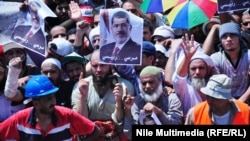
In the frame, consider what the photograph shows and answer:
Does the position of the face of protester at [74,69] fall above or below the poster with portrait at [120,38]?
below

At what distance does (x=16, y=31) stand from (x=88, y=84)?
1326 mm

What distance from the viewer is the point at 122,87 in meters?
7.78

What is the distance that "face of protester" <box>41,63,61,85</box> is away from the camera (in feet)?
27.4

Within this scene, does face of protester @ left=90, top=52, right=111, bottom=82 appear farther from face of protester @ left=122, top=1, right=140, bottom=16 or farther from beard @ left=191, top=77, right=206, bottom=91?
face of protester @ left=122, top=1, right=140, bottom=16

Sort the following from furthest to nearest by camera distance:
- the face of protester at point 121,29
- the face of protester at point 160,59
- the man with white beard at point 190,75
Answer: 1. the face of protester at point 160,59
2. the face of protester at point 121,29
3. the man with white beard at point 190,75

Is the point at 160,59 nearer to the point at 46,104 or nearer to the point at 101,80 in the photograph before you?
the point at 101,80

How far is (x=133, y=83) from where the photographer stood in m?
8.20

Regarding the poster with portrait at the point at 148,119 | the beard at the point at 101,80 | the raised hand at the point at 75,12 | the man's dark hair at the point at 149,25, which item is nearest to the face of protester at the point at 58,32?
the raised hand at the point at 75,12

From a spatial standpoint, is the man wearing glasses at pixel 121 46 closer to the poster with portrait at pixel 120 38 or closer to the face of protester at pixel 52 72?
the poster with portrait at pixel 120 38

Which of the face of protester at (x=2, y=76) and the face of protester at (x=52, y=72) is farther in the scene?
the face of protester at (x=52, y=72)

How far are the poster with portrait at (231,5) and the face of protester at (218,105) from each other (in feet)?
4.54

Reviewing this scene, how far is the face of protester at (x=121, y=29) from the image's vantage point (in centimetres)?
820

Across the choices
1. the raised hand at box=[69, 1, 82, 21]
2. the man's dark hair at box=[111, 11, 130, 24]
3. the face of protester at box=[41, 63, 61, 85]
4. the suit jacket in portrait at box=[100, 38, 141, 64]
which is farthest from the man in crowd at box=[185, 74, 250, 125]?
the raised hand at box=[69, 1, 82, 21]

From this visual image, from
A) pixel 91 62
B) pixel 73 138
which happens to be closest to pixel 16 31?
pixel 91 62
